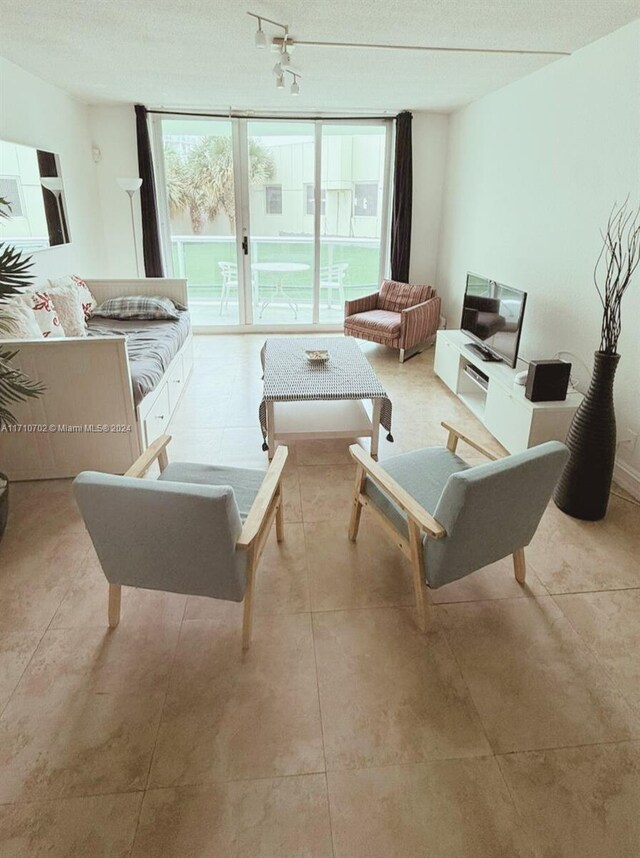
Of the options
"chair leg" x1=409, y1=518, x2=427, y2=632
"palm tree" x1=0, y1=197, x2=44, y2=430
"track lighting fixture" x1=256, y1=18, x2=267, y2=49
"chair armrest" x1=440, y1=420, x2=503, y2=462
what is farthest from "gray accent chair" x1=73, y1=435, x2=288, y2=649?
"track lighting fixture" x1=256, y1=18, x2=267, y2=49

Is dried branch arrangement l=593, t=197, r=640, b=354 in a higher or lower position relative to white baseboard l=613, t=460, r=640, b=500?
higher

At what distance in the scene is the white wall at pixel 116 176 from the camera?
5328 mm

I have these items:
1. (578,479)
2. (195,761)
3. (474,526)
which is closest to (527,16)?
(578,479)

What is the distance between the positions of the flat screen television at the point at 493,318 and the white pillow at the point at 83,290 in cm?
317

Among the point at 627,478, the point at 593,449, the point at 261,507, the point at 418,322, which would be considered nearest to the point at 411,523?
the point at 261,507

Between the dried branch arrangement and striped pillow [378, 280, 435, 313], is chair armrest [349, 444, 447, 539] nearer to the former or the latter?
the dried branch arrangement

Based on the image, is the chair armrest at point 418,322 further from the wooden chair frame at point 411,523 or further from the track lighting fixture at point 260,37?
the wooden chair frame at point 411,523

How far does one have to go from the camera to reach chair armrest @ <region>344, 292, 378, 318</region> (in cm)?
556

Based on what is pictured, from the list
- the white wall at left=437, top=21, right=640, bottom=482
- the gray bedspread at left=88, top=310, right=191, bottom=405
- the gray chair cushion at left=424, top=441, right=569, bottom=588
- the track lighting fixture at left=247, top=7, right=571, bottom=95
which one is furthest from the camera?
the gray bedspread at left=88, top=310, right=191, bottom=405

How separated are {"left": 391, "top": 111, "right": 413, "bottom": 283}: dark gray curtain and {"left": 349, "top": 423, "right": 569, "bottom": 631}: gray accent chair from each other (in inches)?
169

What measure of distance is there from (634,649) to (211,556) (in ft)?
5.18

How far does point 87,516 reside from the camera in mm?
1651

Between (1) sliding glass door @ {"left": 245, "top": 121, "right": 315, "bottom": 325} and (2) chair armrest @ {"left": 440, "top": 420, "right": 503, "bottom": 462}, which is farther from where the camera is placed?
(1) sliding glass door @ {"left": 245, "top": 121, "right": 315, "bottom": 325}

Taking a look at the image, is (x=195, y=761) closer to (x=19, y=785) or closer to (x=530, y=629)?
(x=19, y=785)
